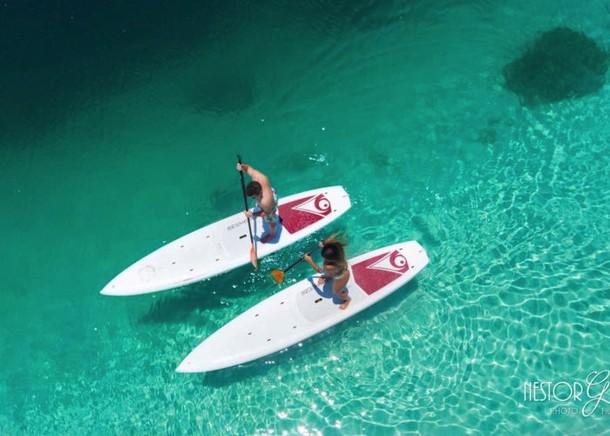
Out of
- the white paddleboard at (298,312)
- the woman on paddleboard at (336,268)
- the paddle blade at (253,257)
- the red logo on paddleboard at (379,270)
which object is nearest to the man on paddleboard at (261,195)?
the paddle blade at (253,257)

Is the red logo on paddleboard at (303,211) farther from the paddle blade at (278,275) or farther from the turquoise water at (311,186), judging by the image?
the paddle blade at (278,275)

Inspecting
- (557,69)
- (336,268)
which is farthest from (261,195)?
(557,69)

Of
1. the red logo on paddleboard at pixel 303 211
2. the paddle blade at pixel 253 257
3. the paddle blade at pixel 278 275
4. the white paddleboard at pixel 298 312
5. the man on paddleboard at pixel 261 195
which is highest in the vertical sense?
the man on paddleboard at pixel 261 195

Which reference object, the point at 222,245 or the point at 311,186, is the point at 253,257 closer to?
the point at 222,245

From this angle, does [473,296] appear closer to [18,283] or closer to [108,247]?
[108,247]

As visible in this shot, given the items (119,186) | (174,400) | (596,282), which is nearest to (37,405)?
(174,400)

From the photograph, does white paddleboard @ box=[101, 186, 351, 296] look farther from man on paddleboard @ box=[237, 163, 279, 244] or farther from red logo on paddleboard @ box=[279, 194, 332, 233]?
man on paddleboard @ box=[237, 163, 279, 244]
